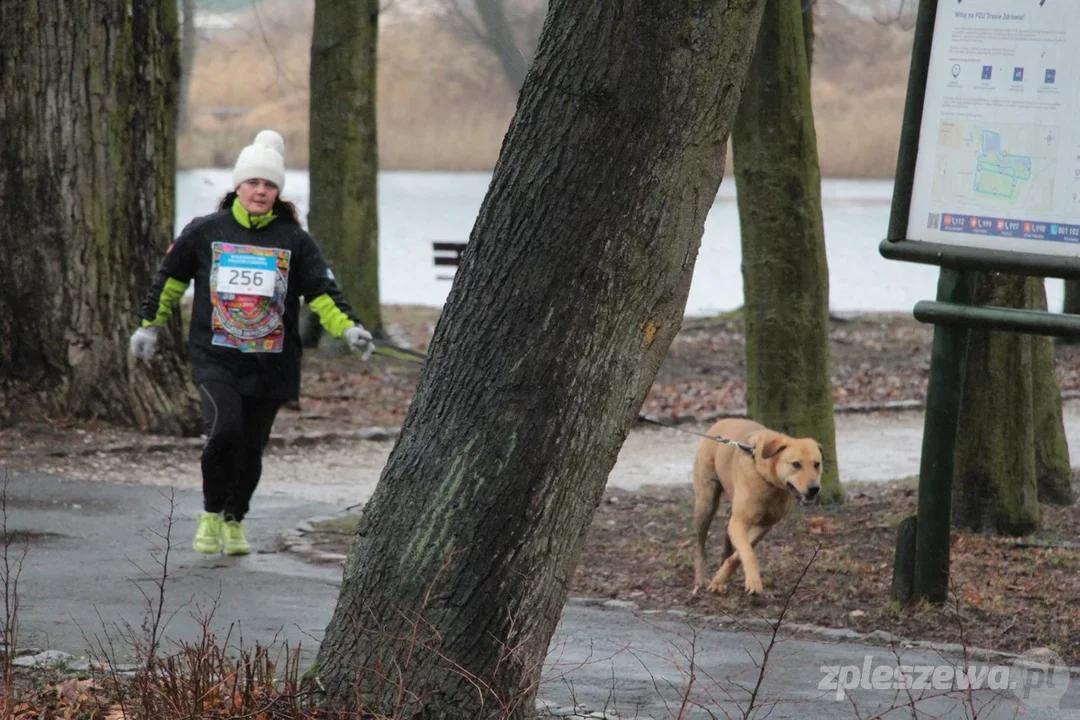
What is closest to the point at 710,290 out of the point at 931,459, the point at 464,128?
the point at 464,128

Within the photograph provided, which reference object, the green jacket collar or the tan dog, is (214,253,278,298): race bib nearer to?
the green jacket collar

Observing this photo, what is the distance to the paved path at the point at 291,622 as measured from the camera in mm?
5152

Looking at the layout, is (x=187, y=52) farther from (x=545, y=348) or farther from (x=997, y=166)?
(x=545, y=348)

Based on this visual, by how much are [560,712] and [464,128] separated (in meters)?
25.8

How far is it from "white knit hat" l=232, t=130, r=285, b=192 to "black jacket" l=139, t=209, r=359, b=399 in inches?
8.9

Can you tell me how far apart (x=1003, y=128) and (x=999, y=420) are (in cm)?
213

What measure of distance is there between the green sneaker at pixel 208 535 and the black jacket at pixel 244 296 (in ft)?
2.41

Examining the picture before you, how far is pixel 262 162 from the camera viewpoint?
735 cm

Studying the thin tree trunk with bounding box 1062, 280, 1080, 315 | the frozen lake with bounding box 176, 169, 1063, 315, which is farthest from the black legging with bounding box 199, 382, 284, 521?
the thin tree trunk with bounding box 1062, 280, 1080, 315

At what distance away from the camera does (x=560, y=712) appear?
4.77 metres

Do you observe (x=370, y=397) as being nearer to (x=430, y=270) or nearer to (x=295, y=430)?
(x=295, y=430)

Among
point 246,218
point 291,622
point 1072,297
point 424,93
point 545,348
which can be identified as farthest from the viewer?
point 424,93

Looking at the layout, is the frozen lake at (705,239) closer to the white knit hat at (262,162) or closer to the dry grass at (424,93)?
the dry grass at (424,93)

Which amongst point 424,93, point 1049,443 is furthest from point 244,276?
point 424,93
